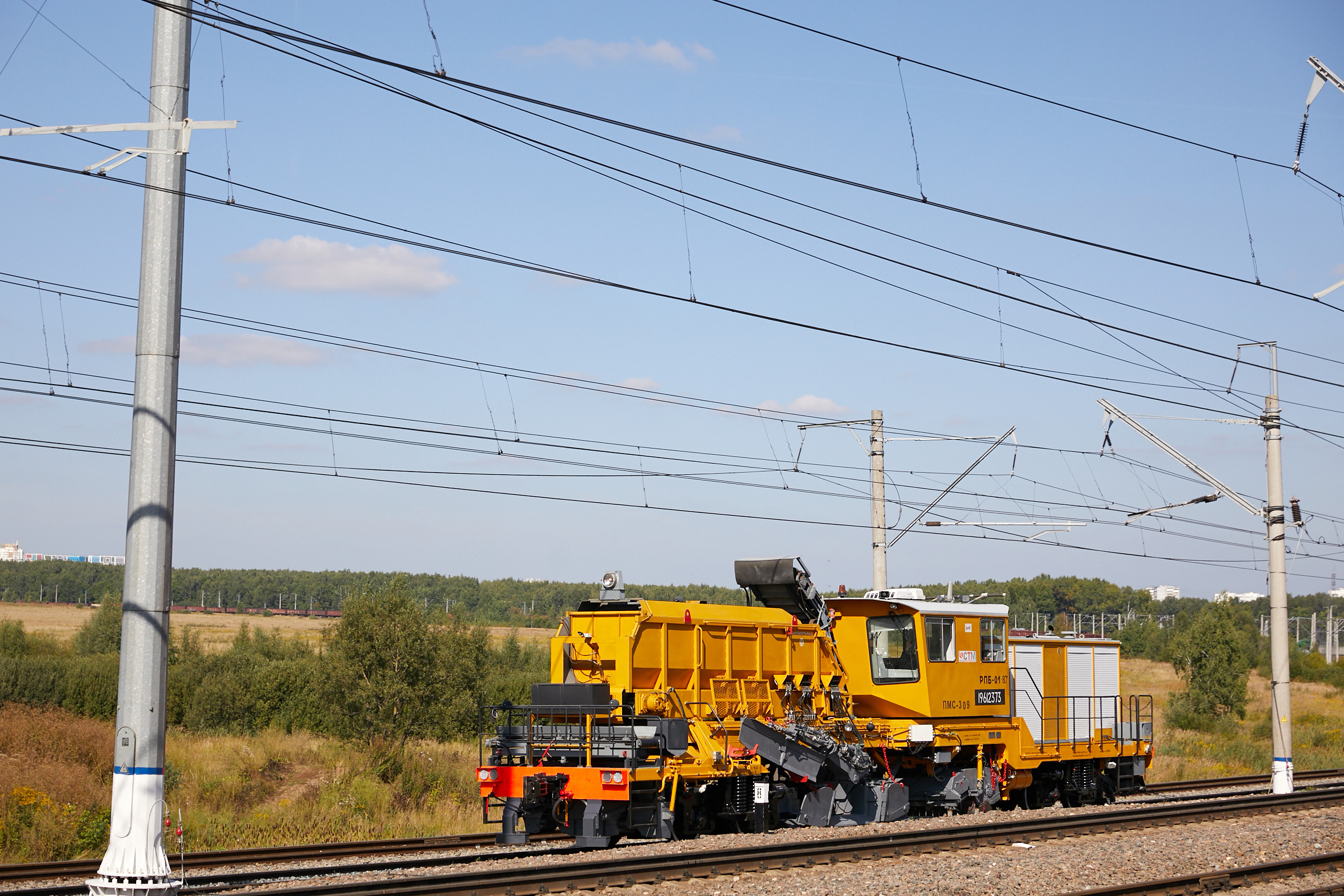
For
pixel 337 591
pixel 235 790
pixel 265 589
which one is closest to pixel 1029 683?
pixel 235 790

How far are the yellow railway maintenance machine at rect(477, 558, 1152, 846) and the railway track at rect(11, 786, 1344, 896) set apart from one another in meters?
1.17

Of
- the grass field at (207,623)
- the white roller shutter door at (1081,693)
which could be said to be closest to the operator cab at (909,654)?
the white roller shutter door at (1081,693)

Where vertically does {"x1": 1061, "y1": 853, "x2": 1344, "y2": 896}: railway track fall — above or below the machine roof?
below

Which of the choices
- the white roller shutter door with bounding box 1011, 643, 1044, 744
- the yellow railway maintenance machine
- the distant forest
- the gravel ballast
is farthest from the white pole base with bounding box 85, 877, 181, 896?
the distant forest

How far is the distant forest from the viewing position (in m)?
139

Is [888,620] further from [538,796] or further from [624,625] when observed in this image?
[538,796]

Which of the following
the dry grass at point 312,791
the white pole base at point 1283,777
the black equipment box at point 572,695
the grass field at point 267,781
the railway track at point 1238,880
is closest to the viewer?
the railway track at point 1238,880

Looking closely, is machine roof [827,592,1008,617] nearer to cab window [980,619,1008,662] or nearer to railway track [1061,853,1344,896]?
cab window [980,619,1008,662]

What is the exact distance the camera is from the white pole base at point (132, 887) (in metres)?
9.88

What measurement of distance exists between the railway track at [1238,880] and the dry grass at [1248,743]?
57.5ft

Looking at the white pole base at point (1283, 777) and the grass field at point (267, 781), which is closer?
the grass field at point (267, 781)

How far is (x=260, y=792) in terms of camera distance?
28125 millimetres

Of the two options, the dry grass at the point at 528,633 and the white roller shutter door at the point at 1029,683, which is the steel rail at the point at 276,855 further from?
the dry grass at the point at 528,633

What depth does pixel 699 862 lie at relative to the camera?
43.9ft
